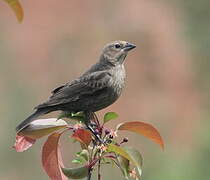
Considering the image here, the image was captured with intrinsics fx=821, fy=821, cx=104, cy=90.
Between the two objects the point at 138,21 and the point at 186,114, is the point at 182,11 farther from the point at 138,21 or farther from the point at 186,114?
the point at 186,114

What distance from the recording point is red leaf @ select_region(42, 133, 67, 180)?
263 centimetres

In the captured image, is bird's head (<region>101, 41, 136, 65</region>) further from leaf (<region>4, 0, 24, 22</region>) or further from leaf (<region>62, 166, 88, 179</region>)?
leaf (<region>4, 0, 24, 22</region>)

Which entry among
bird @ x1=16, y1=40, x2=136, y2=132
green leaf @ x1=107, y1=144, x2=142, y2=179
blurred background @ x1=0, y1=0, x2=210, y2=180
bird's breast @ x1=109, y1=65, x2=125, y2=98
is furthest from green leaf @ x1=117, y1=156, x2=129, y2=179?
blurred background @ x1=0, y1=0, x2=210, y2=180

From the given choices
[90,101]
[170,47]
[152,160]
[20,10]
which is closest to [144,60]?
[170,47]

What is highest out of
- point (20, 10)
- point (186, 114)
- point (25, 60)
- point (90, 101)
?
point (20, 10)

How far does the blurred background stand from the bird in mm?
4578

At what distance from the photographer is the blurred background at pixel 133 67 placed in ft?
29.6

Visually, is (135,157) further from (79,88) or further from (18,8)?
(79,88)

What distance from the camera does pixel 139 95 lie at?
13.0 metres

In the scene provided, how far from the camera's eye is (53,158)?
8.74 feet

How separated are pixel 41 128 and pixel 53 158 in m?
0.12

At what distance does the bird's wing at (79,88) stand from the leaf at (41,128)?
68cm

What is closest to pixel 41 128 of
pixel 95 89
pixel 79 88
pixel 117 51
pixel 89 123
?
pixel 89 123

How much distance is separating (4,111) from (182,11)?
5.52 metres
